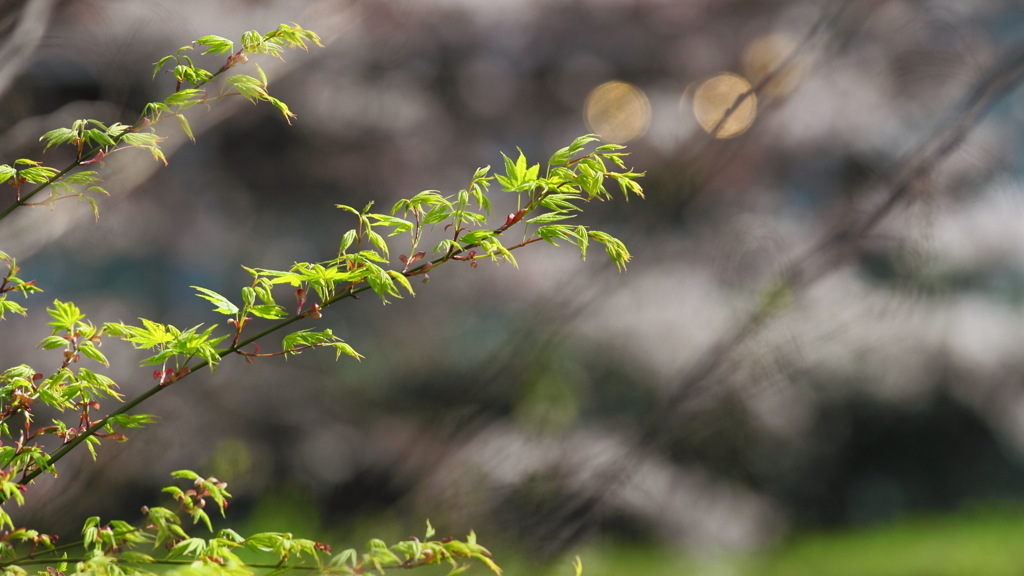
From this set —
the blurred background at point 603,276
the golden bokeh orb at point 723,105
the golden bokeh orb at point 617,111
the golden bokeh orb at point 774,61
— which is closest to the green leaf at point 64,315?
the blurred background at point 603,276

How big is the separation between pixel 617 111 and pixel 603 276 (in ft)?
1.82

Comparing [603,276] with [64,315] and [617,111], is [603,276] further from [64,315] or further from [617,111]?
[64,315]

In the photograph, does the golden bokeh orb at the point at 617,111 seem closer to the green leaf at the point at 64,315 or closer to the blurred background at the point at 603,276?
the blurred background at the point at 603,276

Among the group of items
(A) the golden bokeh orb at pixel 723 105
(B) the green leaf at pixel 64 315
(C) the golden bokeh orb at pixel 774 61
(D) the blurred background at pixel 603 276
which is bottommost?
(B) the green leaf at pixel 64 315

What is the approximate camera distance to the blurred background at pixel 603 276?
1948 millimetres

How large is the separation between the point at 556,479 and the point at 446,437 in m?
0.37

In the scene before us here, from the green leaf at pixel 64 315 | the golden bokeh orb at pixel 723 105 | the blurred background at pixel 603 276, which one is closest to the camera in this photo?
the green leaf at pixel 64 315

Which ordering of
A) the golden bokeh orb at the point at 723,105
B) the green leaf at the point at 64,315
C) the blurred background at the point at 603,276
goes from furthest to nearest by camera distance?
the golden bokeh orb at the point at 723,105 < the blurred background at the point at 603,276 < the green leaf at the point at 64,315

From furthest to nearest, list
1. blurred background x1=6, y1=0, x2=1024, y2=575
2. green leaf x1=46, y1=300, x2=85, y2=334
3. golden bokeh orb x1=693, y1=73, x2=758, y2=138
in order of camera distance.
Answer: golden bokeh orb x1=693, y1=73, x2=758, y2=138 → blurred background x1=6, y1=0, x2=1024, y2=575 → green leaf x1=46, y1=300, x2=85, y2=334

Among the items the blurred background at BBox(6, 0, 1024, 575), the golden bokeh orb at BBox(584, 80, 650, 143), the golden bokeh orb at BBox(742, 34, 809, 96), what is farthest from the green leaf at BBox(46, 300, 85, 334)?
the golden bokeh orb at BBox(742, 34, 809, 96)

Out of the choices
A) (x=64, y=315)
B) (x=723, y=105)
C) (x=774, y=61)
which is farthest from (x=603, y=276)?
(x=64, y=315)

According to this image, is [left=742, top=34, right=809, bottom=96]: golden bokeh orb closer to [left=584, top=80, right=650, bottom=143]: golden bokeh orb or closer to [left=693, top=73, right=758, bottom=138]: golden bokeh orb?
[left=693, top=73, right=758, bottom=138]: golden bokeh orb

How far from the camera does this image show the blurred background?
6.39 feet

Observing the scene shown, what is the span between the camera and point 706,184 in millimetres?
2070
